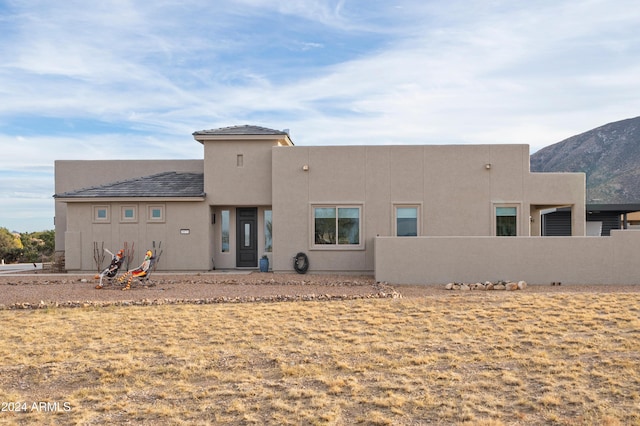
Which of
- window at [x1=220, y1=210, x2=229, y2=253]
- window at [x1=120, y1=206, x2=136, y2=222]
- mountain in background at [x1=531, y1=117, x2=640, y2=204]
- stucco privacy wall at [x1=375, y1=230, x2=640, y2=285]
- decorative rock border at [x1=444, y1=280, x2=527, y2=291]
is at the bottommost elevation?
decorative rock border at [x1=444, y1=280, x2=527, y2=291]

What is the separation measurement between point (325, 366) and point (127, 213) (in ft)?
46.7

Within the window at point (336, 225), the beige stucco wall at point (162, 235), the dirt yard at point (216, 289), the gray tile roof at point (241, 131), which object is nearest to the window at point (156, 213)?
the beige stucco wall at point (162, 235)

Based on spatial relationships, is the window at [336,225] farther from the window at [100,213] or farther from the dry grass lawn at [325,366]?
the window at [100,213]

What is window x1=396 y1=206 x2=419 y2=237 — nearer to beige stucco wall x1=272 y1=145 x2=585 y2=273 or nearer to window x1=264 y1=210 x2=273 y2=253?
beige stucco wall x1=272 y1=145 x2=585 y2=273

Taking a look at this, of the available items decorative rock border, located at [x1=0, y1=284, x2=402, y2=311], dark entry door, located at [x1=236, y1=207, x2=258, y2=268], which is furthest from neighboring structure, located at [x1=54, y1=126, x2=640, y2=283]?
decorative rock border, located at [x1=0, y1=284, x2=402, y2=311]

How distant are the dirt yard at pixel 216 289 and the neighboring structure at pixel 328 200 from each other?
1.42m

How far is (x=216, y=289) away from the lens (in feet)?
48.2

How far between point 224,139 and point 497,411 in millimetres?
15426

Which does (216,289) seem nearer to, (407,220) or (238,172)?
(238,172)

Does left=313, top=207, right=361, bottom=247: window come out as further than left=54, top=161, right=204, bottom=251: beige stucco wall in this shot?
No

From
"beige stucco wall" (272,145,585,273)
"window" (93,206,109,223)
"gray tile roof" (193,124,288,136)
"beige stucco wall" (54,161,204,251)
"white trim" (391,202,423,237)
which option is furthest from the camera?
"beige stucco wall" (54,161,204,251)

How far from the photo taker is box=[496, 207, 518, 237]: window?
60.3 ft

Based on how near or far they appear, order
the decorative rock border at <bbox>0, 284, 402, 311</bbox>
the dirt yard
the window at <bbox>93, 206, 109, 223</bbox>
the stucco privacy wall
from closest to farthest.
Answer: the decorative rock border at <bbox>0, 284, 402, 311</bbox>
the dirt yard
the stucco privacy wall
the window at <bbox>93, 206, 109, 223</bbox>

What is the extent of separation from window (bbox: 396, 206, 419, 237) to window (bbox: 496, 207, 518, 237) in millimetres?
2722
